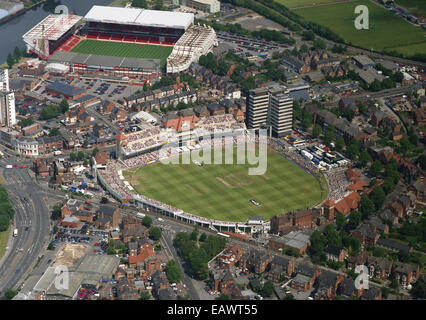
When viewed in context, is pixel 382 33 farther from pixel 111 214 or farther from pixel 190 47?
pixel 111 214

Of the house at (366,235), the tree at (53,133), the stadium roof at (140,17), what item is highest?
the stadium roof at (140,17)

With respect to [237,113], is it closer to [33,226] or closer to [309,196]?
[309,196]

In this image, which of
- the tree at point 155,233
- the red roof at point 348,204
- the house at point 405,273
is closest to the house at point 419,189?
the red roof at point 348,204

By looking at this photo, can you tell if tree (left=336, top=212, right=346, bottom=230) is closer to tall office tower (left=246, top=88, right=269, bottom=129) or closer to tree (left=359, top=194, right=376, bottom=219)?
tree (left=359, top=194, right=376, bottom=219)

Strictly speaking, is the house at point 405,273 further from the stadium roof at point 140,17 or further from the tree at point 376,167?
the stadium roof at point 140,17

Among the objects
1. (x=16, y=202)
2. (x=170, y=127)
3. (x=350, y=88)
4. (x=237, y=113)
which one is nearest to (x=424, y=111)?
(x=350, y=88)

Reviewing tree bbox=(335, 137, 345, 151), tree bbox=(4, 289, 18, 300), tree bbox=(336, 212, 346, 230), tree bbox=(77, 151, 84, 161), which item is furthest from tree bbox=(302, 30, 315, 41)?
tree bbox=(4, 289, 18, 300)
